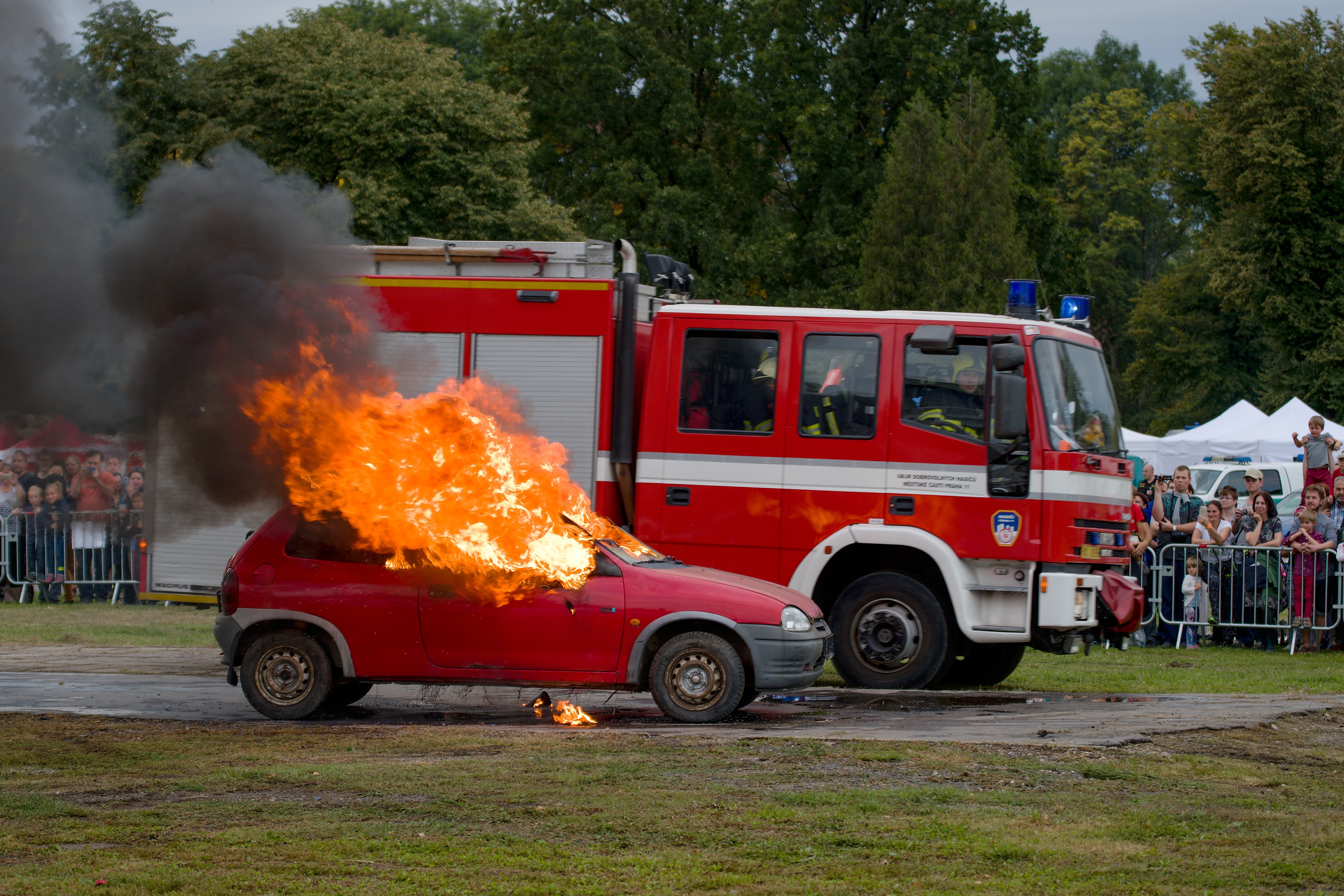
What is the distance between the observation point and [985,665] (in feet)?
44.3

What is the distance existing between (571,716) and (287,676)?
2.18 m

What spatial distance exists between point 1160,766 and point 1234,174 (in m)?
44.7

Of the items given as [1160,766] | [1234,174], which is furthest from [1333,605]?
[1234,174]

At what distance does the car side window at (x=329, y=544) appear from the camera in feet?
36.0

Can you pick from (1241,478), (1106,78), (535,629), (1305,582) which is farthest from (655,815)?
(1106,78)

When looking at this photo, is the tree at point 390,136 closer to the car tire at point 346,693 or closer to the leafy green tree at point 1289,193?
the car tire at point 346,693

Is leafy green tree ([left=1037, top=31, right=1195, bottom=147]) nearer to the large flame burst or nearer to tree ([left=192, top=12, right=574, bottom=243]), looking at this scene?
tree ([left=192, top=12, right=574, bottom=243])

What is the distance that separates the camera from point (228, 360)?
36.8ft

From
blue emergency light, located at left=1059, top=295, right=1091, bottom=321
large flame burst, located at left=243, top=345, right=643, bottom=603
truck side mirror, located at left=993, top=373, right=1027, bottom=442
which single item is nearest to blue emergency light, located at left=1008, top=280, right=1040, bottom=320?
blue emergency light, located at left=1059, top=295, right=1091, bottom=321

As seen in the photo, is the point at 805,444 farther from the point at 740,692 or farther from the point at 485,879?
the point at 485,879

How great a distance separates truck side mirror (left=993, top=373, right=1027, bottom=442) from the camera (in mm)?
11938

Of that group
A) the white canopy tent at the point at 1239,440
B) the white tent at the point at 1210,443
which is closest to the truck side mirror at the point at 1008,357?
the white canopy tent at the point at 1239,440

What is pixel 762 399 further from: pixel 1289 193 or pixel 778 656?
pixel 1289 193

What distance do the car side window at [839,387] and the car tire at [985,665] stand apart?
242 cm
